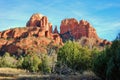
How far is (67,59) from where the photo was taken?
184 feet

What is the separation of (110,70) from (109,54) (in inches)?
177

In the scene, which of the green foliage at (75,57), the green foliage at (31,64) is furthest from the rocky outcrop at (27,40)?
the green foliage at (75,57)

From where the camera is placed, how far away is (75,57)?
185ft

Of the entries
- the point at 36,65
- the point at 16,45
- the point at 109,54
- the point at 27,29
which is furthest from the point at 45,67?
the point at 27,29

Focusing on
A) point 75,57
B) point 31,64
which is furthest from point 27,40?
point 75,57

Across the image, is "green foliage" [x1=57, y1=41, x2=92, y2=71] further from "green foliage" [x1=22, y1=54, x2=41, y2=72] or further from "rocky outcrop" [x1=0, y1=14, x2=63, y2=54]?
"rocky outcrop" [x1=0, y1=14, x2=63, y2=54]

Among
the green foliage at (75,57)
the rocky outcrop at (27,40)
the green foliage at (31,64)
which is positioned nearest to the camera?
the green foliage at (75,57)

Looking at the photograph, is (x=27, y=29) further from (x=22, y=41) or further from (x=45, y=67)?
(x=45, y=67)

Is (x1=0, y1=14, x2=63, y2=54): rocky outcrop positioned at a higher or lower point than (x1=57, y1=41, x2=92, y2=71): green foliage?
higher

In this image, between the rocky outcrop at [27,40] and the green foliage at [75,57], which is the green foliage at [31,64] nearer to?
the green foliage at [75,57]

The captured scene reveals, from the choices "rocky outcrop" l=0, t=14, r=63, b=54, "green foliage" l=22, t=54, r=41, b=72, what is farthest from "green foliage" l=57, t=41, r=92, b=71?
"rocky outcrop" l=0, t=14, r=63, b=54

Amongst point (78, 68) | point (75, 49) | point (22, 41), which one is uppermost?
point (22, 41)

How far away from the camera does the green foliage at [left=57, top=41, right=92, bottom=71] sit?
55.8 meters

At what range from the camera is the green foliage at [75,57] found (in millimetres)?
55822
